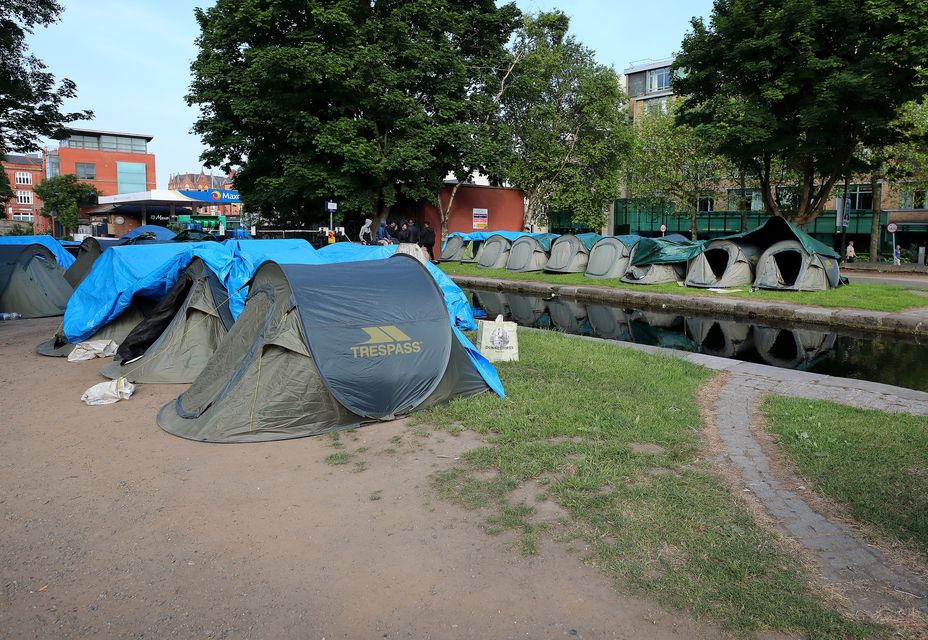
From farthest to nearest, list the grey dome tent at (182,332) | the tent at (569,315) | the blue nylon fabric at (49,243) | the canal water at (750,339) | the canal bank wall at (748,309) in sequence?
the blue nylon fabric at (49,243)
the tent at (569,315)
the canal bank wall at (748,309)
the canal water at (750,339)
the grey dome tent at (182,332)

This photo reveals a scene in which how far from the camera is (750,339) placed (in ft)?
43.0

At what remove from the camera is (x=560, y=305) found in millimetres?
18250

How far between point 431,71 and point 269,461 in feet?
76.4

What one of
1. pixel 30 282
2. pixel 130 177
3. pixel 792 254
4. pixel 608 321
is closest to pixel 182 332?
pixel 30 282

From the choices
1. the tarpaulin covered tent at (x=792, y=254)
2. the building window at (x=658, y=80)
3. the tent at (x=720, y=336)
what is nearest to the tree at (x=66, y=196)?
the building window at (x=658, y=80)

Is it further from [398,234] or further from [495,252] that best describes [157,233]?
[495,252]

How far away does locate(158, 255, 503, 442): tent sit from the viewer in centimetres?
605

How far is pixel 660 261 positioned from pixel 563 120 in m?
15.7

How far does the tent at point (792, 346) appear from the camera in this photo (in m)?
11.0

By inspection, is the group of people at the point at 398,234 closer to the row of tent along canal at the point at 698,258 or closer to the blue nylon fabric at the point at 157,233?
the row of tent along canal at the point at 698,258

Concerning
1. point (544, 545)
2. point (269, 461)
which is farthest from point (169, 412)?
point (544, 545)

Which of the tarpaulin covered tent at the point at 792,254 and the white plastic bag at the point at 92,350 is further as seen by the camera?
the tarpaulin covered tent at the point at 792,254

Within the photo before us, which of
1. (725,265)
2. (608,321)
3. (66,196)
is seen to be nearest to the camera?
(608,321)

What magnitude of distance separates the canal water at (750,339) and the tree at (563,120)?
52.9 ft
